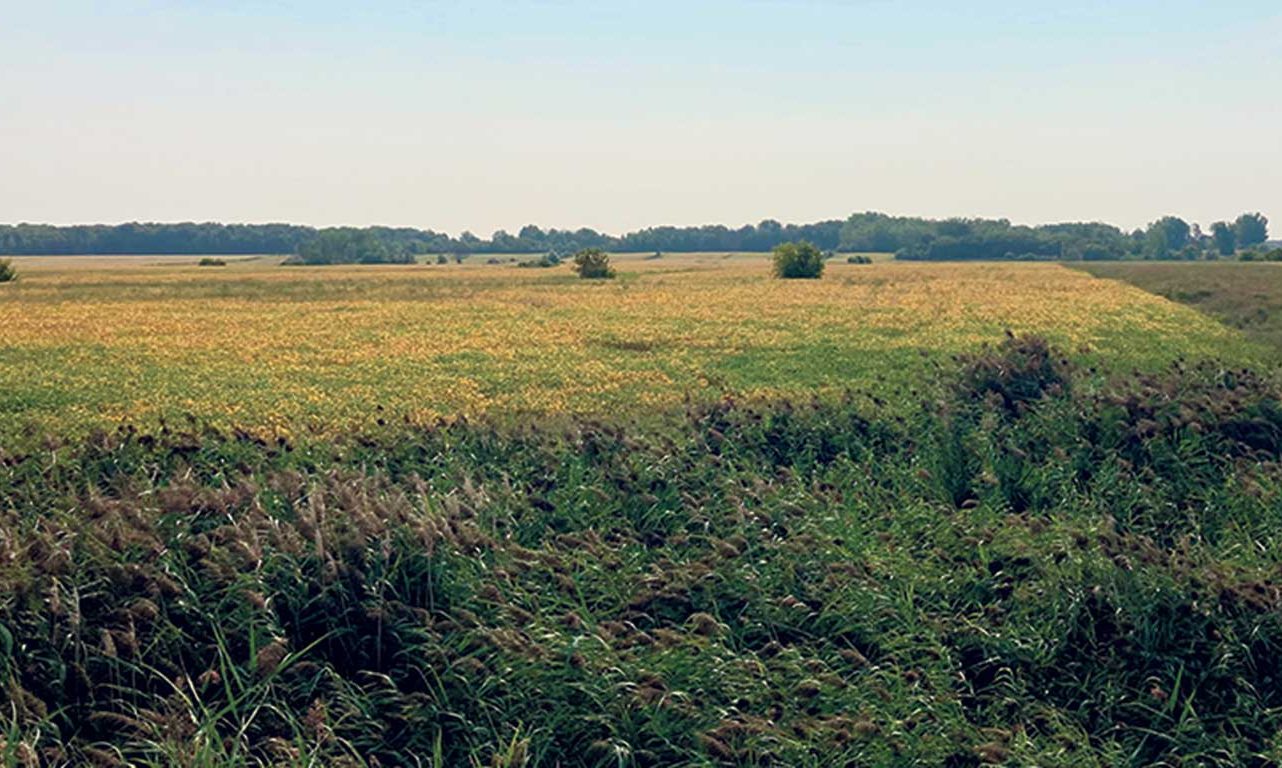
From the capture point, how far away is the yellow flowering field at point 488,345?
696 inches

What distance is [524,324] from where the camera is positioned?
32.1 m

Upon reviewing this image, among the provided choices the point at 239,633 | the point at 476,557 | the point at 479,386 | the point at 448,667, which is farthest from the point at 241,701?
the point at 479,386

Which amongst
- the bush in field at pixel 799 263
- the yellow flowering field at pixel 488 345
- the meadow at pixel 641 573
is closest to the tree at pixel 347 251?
the bush in field at pixel 799 263

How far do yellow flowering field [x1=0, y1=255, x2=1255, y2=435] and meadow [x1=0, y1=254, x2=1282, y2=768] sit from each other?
26 centimetres

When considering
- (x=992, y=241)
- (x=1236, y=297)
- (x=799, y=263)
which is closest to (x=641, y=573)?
(x=1236, y=297)

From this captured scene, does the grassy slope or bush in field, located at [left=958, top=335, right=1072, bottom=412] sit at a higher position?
bush in field, located at [left=958, top=335, right=1072, bottom=412]

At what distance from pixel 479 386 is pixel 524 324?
12797 millimetres

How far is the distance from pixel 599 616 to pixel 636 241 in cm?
15753

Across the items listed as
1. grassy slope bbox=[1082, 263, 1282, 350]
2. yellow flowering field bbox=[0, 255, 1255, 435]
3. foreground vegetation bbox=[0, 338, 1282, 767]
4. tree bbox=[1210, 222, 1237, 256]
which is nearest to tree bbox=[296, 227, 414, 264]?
yellow flowering field bbox=[0, 255, 1255, 435]

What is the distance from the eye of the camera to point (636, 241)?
16600cm

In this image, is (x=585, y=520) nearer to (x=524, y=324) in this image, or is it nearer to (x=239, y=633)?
(x=239, y=633)

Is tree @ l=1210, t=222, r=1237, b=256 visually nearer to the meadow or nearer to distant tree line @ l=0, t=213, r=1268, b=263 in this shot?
distant tree line @ l=0, t=213, r=1268, b=263

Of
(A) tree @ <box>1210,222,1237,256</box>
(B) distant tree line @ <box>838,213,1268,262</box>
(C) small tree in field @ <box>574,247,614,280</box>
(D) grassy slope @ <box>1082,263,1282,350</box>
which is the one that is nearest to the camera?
(D) grassy slope @ <box>1082,263,1282,350</box>

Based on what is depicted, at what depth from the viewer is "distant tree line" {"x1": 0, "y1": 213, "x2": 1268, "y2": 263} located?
135375 millimetres
